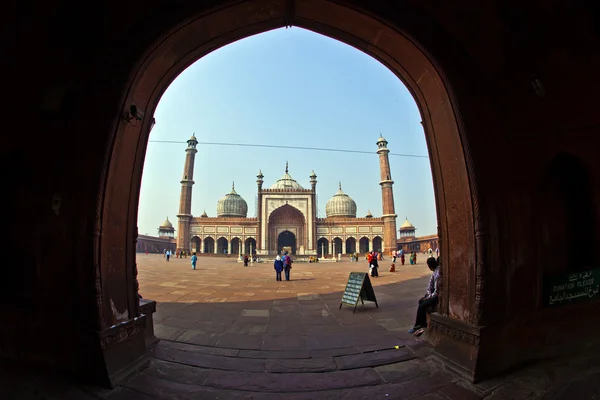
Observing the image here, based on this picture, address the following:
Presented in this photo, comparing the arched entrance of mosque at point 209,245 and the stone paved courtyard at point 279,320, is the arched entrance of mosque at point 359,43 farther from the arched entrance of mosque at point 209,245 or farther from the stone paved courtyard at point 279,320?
the arched entrance of mosque at point 209,245

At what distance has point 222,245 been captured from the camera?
1801 inches

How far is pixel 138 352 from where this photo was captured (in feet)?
10.2

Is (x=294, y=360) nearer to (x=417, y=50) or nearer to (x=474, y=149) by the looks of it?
(x=474, y=149)

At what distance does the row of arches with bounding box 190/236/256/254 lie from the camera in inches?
1751

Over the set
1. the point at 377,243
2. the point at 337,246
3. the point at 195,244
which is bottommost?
the point at 337,246

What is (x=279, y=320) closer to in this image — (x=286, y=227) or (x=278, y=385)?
(x=278, y=385)

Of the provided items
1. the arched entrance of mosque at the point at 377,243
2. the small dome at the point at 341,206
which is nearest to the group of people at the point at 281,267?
the arched entrance of mosque at the point at 377,243

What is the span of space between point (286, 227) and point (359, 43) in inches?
1594

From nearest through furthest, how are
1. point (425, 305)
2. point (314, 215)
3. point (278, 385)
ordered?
point (278, 385), point (425, 305), point (314, 215)

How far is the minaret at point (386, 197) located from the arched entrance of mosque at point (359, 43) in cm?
4048

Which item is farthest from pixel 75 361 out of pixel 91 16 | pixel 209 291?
pixel 209 291

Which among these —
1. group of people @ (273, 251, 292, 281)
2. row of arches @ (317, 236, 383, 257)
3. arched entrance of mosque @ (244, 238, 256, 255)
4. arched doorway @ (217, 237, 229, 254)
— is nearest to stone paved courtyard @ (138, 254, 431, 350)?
group of people @ (273, 251, 292, 281)

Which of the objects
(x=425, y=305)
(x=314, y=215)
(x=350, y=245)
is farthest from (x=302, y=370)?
(x=350, y=245)

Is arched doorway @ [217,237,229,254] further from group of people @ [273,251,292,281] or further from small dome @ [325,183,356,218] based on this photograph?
group of people @ [273,251,292,281]
